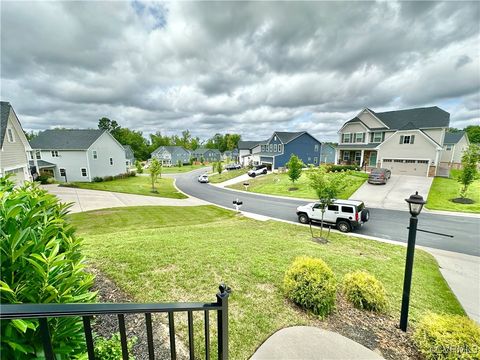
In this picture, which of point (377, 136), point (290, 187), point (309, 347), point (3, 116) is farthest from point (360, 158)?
point (3, 116)

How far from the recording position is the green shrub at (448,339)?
10.6 feet

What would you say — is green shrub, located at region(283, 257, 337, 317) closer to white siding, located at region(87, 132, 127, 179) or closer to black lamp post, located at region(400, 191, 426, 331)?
black lamp post, located at region(400, 191, 426, 331)

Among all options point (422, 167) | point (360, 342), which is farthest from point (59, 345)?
point (422, 167)

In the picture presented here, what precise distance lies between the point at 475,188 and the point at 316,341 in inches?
1095

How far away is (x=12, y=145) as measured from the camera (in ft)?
48.3

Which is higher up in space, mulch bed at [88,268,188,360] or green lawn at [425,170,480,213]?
mulch bed at [88,268,188,360]

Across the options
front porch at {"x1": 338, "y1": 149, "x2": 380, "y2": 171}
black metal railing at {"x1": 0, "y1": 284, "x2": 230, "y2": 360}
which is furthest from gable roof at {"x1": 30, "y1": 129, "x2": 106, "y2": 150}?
front porch at {"x1": 338, "y1": 149, "x2": 380, "y2": 171}

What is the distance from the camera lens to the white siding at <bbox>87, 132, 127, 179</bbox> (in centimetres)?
3167

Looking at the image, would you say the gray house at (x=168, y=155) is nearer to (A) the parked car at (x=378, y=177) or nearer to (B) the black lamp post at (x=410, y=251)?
(A) the parked car at (x=378, y=177)

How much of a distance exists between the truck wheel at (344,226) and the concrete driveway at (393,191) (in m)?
7.48

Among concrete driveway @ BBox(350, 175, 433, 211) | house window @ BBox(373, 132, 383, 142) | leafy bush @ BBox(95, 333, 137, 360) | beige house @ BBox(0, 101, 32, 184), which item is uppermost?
house window @ BBox(373, 132, 383, 142)

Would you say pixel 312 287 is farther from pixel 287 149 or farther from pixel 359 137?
pixel 287 149

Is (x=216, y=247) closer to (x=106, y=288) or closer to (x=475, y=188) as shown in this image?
(x=106, y=288)

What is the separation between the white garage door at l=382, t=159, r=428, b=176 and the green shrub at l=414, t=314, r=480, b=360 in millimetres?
29123
